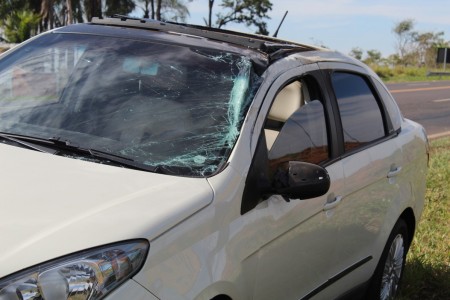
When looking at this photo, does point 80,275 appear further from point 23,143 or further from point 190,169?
point 23,143

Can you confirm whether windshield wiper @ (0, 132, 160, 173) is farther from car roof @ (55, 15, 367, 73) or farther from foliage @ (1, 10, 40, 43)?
foliage @ (1, 10, 40, 43)

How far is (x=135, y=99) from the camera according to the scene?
3.08 meters

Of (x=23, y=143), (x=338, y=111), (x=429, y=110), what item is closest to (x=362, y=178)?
(x=338, y=111)

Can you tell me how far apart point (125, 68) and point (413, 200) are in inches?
92.6

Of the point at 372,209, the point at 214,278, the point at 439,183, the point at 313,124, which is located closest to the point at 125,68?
the point at 313,124

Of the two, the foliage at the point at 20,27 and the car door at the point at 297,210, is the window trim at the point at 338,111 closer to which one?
the car door at the point at 297,210

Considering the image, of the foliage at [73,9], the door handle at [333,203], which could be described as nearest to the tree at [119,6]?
the foliage at [73,9]

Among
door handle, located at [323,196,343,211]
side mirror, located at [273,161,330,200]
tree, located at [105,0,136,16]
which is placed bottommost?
door handle, located at [323,196,343,211]

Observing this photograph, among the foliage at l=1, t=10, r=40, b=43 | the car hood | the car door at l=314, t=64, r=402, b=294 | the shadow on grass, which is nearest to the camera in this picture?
the car hood

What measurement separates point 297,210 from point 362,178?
82 cm

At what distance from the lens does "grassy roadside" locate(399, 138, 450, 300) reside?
4691 mm

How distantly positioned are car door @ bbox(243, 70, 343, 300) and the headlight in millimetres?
677

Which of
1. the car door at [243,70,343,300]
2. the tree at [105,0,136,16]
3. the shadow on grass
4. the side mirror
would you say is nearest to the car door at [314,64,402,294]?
the car door at [243,70,343,300]

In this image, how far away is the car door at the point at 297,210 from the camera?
2760 millimetres
